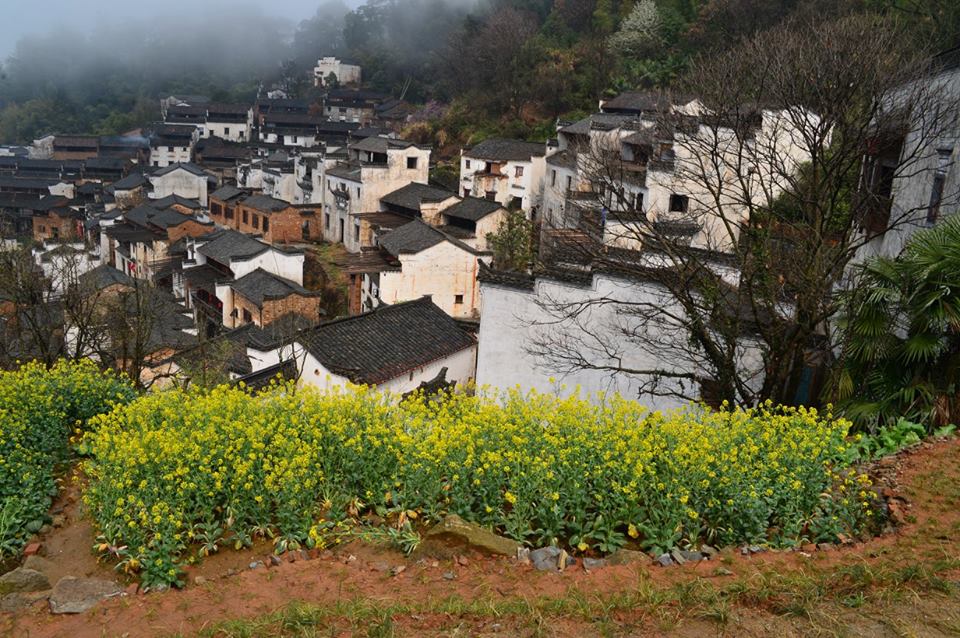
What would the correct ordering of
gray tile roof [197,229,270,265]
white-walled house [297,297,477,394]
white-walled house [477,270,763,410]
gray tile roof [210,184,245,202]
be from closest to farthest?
white-walled house [477,270,763,410], white-walled house [297,297,477,394], gray tile roof [197,229,270,265], gray tile roof [210,184,245,202]

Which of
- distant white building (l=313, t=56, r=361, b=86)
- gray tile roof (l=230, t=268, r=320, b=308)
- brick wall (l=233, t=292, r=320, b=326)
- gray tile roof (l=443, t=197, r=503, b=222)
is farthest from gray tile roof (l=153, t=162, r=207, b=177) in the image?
distant white building (l=313, t=56, r=361, b=86)

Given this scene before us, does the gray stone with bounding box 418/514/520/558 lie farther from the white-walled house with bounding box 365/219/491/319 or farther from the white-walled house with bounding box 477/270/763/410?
the white-walled house with bounding box 365/219/491/319

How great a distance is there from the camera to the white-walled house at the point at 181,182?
57.4 m

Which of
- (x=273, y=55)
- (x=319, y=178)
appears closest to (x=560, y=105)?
(x=319, y=178)

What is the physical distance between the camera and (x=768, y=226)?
11125 mm

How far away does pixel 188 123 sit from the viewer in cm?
7706

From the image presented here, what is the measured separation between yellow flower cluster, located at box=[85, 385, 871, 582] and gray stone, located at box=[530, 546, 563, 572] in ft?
0.77

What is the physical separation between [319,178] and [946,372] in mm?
43545

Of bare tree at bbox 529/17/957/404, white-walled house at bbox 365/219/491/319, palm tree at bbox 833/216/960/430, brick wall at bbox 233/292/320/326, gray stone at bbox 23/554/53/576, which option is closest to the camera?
gray stone at bbox 23/554/53/576

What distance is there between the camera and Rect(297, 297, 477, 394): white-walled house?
57.8 feet

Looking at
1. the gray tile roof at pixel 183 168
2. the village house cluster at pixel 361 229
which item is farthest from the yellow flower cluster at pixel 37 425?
the gray tile roof at pixel 183 168

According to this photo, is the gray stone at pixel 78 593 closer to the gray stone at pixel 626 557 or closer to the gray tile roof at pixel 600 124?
the gray stone at pixel 626 557

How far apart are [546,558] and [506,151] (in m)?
36.4

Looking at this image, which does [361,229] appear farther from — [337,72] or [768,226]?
[337,72]
